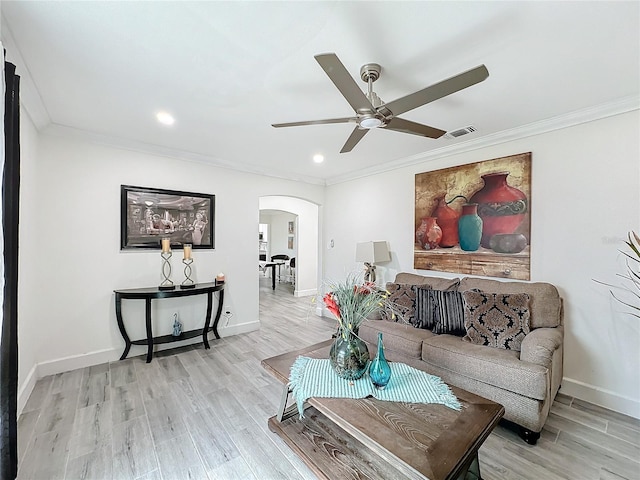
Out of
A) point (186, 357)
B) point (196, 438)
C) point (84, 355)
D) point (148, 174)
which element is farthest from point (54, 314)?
point (196, 438)

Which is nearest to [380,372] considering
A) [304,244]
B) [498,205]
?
[498,205]

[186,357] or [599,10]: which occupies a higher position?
[599,10]

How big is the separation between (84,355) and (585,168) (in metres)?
5.44

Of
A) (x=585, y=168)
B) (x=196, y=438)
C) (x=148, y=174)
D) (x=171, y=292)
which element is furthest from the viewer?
(x=148, y=174)

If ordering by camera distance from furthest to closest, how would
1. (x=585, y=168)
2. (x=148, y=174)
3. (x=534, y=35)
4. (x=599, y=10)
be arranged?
(x=148, y=174) < (x=585, y=168) < (x=534, y=35) < (x=599, y=10)

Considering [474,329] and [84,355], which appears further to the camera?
[84,355]

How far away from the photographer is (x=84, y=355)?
315 centimetres

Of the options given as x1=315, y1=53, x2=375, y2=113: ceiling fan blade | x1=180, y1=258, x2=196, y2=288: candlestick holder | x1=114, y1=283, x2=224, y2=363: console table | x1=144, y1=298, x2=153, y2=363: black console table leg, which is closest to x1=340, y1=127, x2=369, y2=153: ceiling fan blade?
x1=315, y1=53, x2=375, y2=113: ceiling fan blade

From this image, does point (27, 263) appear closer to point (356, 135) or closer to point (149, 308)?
point (149, 308)

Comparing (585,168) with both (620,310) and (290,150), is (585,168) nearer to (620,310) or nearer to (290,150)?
(620,310)

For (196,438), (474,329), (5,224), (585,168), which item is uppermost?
(585,168)

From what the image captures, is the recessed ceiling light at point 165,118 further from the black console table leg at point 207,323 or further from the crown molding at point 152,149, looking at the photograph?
the black console table leg at point 207,323

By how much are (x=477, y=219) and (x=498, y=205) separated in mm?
255

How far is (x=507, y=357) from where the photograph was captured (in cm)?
222
